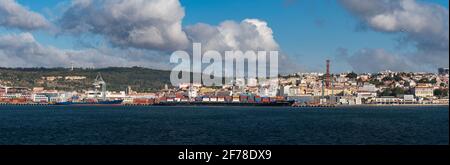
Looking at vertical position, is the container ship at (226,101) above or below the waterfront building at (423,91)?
below

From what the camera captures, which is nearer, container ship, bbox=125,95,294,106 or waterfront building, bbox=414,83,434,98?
container ship, bbox=125,95,294,106

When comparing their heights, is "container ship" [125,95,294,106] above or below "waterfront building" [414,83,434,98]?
below

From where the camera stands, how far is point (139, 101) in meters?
130

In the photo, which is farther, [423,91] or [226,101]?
[423,91]

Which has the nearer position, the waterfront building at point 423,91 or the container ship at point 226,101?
the container ship at point 226,101

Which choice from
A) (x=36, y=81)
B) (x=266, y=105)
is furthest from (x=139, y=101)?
(x=36, y=81)

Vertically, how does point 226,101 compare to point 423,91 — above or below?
below
